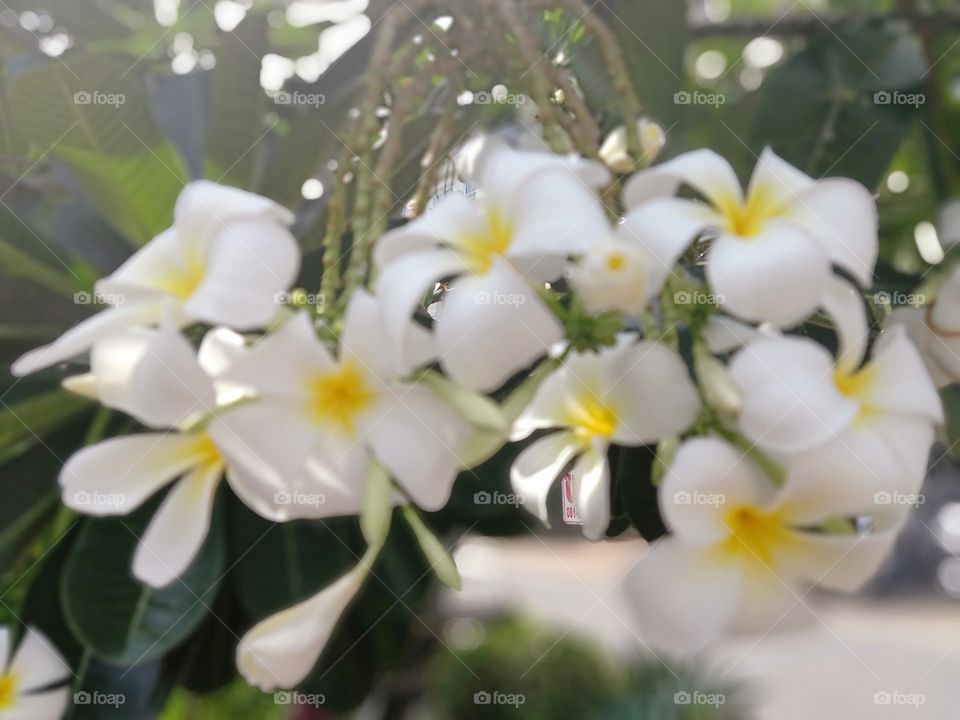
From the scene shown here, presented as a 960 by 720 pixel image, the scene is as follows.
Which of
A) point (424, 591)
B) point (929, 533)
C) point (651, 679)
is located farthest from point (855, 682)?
point (424, 591)

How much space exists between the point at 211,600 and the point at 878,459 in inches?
14.3

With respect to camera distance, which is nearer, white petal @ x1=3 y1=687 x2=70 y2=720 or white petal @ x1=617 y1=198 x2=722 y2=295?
white petal @ x1=617 y1=198 x2=722 y2=295

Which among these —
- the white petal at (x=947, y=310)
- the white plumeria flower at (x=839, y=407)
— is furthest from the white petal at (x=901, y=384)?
the white petal at (x=947, y=310)

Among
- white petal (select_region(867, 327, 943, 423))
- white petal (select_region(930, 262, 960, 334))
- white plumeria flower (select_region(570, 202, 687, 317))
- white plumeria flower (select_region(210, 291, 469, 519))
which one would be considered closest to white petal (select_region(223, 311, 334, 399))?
white plumeria flower (select_region(210, 291, 469, 519))

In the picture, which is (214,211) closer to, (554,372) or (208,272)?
(208,272)

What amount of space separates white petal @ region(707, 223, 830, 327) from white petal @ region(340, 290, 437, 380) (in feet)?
0.37

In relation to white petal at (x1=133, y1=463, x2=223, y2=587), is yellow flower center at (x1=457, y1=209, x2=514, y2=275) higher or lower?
higher

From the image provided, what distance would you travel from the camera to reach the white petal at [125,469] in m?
0.36

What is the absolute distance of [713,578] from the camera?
320mm

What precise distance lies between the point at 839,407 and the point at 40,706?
48 cm

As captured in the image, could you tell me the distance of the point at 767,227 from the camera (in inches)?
13.5

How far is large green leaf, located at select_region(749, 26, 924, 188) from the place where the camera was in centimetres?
54

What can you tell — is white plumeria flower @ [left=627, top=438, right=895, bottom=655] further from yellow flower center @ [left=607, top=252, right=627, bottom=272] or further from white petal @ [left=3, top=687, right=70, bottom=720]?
white petal @ [left=3, top=687, right=70, bottom=720]

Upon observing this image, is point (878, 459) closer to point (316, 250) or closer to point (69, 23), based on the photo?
point (316, 250)
